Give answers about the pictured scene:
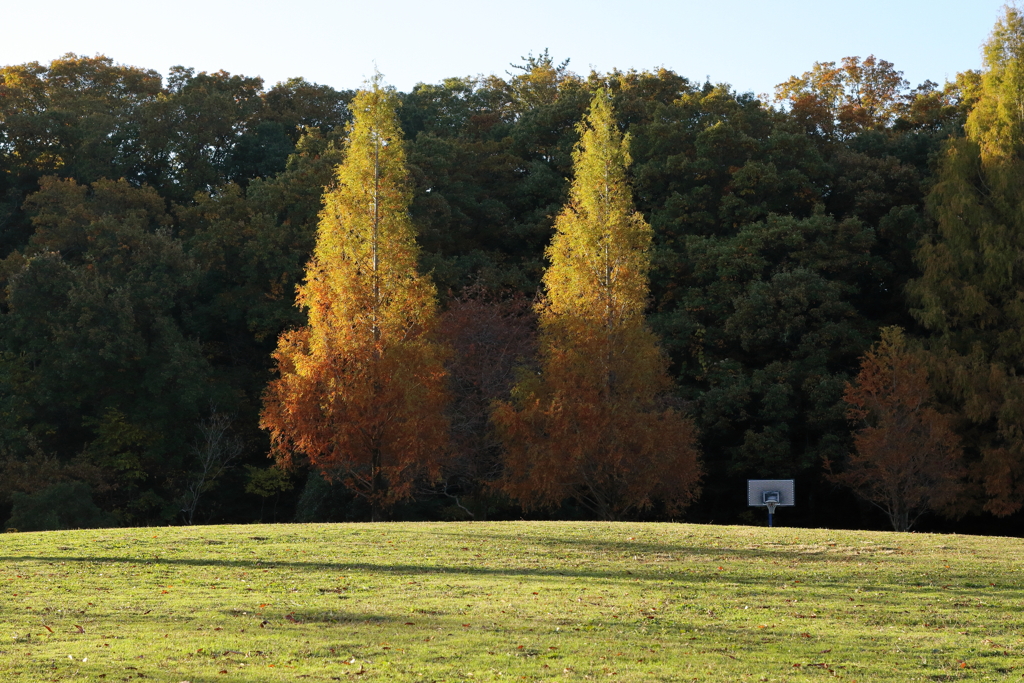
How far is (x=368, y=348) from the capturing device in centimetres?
2300

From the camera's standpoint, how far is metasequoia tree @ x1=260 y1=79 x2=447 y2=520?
74.8 feet

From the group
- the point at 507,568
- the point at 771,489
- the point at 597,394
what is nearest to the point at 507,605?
the point at 507,568

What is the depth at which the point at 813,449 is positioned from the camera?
30391 millimetres

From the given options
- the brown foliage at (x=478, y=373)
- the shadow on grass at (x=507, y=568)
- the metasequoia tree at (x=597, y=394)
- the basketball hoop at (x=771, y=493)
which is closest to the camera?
A: the shadow on grass at (x=507, y=568)

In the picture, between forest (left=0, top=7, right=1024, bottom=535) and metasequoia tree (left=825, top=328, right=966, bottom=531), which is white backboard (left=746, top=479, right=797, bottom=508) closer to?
forest (left=0, top=7, right=1024, bottom=535)

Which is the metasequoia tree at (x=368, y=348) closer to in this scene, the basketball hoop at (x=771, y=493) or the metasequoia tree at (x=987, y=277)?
the basketball hoop at (x=771, y=493)

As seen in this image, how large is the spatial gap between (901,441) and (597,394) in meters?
8.86

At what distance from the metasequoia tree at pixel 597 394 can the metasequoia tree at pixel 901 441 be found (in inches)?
215

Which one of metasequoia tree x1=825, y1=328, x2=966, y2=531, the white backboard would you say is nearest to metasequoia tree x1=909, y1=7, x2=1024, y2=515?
metasequoia tree x1=825, y1=328, x2=966, y2=531

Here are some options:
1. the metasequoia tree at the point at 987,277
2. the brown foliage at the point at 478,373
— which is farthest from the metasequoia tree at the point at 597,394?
the metasequoia tree at the point at 987,277

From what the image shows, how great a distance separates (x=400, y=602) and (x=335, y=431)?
11381 mm

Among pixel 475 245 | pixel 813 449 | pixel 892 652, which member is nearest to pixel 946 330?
pixel 813 449

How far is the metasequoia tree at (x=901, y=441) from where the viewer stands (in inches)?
1078

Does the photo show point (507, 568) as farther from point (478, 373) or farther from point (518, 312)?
point (518, 312)
